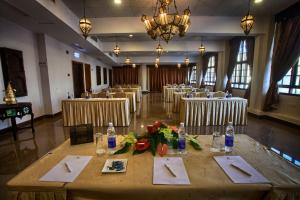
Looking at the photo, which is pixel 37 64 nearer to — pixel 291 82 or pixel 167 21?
pixel 167 21

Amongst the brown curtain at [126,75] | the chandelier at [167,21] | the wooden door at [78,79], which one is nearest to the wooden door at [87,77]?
the wooden door at [78,79]

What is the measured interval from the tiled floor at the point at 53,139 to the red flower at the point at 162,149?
2.16 m

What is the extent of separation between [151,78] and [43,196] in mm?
16805

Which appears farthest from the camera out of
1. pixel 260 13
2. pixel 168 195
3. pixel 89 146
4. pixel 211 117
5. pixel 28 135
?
pixel 260 13

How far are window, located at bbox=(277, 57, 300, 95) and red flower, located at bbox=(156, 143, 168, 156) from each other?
5691 millimetres

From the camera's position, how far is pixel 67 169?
122cm

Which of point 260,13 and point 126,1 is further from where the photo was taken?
point 260,13

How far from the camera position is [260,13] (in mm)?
5465

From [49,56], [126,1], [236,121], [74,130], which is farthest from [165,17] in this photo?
[49,56]

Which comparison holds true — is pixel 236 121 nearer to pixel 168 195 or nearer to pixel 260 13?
pixel 260 13

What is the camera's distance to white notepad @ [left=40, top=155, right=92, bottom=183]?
112 centimetres

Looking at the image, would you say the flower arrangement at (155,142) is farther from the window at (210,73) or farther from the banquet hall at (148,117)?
the window at (210,73)

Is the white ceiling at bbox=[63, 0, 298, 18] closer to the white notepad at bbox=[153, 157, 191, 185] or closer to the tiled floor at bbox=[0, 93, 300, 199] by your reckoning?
the tiled floor at bbox=[0, 93, 300, 199]

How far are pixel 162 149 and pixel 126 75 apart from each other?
54.2ft
